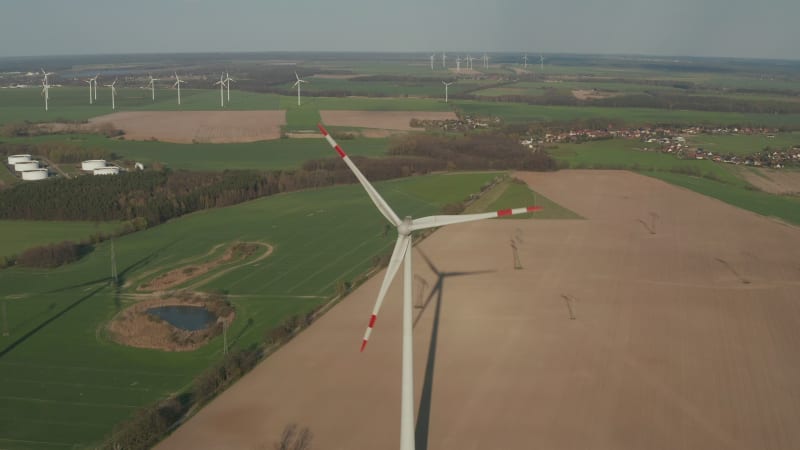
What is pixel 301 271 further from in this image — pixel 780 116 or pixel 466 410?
pixel 780 116

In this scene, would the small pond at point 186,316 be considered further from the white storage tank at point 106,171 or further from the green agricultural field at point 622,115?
the green agricultural field at point 622,115

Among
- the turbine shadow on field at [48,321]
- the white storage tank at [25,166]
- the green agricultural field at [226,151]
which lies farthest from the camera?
the green agricultural field at [226,151]

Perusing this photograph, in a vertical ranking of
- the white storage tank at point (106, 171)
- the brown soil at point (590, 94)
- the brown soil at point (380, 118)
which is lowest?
the white storage tank at point (106, 171)

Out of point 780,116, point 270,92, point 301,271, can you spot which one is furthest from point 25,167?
point 780,116

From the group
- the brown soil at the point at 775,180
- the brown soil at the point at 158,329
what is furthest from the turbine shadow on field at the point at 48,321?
the brown soil at the point at 775,180

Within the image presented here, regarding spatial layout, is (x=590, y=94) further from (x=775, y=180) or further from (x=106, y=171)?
(x=106, y=171)

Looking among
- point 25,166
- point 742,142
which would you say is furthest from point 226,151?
point 742,142
